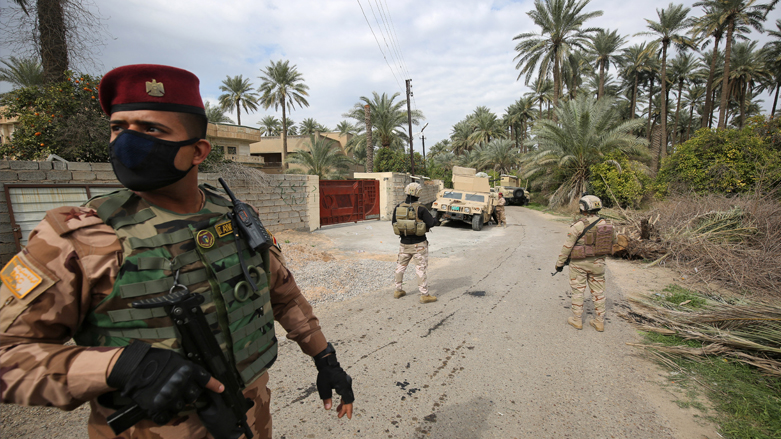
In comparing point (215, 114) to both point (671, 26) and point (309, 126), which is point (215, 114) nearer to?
point (309, 126)

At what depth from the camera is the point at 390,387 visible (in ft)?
9.41

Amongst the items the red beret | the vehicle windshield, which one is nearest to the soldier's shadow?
the red beret

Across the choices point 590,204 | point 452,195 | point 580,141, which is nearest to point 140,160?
point 590,204

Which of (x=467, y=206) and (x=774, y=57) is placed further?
(x=774, y=57)

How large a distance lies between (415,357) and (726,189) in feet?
46.8

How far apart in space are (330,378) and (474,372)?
2.03 m

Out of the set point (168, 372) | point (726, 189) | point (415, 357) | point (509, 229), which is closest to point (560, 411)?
point (415, 357)

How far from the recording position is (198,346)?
1075 millimetres

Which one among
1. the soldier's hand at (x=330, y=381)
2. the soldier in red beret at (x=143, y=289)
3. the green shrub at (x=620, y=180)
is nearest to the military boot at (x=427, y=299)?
the soldier's hand at (x=330, y=381)

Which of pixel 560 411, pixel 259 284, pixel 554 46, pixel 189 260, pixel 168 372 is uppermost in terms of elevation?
pixel 554 46

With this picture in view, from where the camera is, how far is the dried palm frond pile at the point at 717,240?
4.98 meters

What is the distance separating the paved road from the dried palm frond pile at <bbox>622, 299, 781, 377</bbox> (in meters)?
0.42

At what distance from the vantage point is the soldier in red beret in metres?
0.88

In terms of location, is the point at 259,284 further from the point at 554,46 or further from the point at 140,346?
the point at 554,46
